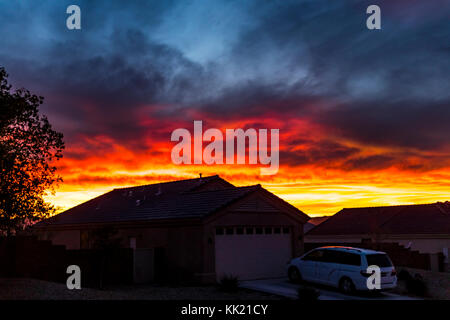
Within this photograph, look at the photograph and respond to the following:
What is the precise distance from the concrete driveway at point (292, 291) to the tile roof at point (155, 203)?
157 inches

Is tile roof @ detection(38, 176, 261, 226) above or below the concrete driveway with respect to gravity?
above

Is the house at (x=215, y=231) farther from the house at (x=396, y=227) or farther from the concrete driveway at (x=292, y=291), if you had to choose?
the house at (x=396, y=227)

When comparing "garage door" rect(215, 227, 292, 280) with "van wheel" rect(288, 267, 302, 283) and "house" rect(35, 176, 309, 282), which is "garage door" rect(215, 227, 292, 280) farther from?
"van wheel" rect(288, 267, 302, 283)

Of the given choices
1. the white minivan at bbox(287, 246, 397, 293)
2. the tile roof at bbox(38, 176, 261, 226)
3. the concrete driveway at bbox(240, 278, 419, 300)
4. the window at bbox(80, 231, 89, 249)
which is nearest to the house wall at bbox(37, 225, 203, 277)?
the tile roof at bbox(38, 176, 261, 226)

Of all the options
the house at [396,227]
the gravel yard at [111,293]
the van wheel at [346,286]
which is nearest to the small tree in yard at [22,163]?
the gravel yard at [111,293]

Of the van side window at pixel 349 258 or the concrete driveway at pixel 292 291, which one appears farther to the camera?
the van side window at pixel 349 258

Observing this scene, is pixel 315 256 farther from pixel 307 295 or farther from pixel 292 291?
pixel 307 295

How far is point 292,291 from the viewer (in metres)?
20.9

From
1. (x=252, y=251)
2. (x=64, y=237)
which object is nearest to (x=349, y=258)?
(x=252, y=251)

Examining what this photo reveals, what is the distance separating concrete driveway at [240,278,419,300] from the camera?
1967 centimetres

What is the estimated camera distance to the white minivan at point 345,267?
65.0 feet

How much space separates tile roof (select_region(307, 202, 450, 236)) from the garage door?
47.8 feet
